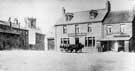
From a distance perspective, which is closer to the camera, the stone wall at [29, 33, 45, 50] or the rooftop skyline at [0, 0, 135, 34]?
the rooftop skyline at [0, 0, 135, 34]

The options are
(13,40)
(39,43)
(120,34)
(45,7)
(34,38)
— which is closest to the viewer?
(45,7)

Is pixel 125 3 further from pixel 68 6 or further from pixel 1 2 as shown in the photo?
pixel 1 2

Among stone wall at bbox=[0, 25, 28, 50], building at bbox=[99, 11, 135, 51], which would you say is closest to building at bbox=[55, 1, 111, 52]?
building at bbox=[99, 11, 135, 51]

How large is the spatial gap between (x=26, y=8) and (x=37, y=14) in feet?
0.43

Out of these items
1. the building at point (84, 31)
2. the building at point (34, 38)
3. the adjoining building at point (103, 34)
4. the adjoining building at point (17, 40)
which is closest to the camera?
the adjoining building at point (103, 34)

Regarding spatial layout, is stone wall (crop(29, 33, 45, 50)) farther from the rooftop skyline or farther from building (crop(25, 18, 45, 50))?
the rooftop skyline

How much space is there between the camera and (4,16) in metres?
2.44

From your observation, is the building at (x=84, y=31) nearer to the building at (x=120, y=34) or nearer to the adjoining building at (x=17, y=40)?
the building at (x=120, y=34)

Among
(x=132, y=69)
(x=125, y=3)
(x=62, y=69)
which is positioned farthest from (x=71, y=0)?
(x=132, y=69)

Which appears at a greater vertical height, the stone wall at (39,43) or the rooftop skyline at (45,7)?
the rooftop skyline at (45,7)

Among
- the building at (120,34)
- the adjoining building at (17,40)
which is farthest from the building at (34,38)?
the building at (120,34)

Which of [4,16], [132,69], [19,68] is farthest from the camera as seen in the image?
[4,16]

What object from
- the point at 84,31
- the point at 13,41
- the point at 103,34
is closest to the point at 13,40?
the point at 13,41

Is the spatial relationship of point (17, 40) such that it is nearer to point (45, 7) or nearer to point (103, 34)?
point (103, 34)
